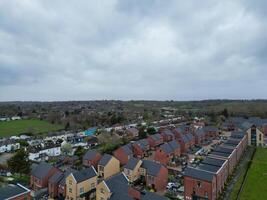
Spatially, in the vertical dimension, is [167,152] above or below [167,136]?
below

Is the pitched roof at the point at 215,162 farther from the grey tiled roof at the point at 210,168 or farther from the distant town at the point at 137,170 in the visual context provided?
the grey tiled roof at the point at 210,168

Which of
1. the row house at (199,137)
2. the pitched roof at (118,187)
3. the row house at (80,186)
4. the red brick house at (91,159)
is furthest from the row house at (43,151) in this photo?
the row house at (199,137)

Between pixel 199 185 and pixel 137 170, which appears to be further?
pixel 137 170

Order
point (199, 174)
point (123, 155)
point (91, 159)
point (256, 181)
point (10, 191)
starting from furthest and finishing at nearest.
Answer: point (123, 155) → point (91, 159) → point (256, 181) → point (199, 174) → point (10, 191)

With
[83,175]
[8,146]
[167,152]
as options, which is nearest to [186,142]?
[167,152]

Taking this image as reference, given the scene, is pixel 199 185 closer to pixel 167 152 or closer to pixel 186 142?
pixel 167 152

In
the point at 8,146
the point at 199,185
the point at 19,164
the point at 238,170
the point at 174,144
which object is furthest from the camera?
the point at 8,146
